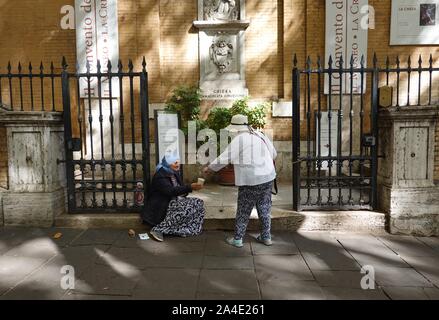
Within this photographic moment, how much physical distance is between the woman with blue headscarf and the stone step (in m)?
0.33

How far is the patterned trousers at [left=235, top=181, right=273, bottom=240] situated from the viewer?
5246 millimetres

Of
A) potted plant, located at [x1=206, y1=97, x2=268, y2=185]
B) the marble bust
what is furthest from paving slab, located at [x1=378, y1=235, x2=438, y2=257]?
the marble bust

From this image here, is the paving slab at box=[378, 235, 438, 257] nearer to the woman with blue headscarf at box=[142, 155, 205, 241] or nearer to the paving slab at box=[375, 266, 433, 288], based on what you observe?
the paving slab at box=[375, 266, 433, 288]

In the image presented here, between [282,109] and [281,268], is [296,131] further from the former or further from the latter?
[282,109]

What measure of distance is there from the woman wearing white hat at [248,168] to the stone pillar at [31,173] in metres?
2.64

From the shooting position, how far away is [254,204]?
211 inches

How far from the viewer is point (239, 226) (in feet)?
17.6

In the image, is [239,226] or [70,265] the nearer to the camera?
[70,265]

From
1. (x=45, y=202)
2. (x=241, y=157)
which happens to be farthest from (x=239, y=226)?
(x=45, y=202)

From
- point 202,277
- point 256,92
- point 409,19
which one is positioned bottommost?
point 202,277

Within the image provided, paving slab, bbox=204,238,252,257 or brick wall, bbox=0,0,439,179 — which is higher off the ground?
brick wall, bbox=0,0,439,179

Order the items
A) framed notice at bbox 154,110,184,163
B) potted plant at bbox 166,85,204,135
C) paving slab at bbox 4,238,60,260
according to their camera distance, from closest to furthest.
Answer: paving slab at bbox 4,238,60,260, framed notice at bbox 154,110,184,163, potted plant at bbox 166,85,204,135

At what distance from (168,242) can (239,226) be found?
1024 millimetres

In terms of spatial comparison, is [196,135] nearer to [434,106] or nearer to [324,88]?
[324,88]
